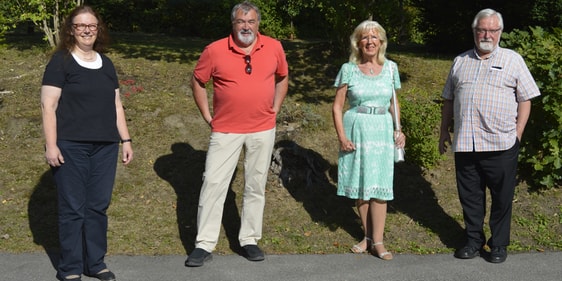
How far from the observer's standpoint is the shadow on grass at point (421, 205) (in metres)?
6.21

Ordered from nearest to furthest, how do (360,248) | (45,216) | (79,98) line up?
(79,98), (360,248), (45,216)

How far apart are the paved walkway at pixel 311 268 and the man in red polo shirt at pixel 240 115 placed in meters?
0.16

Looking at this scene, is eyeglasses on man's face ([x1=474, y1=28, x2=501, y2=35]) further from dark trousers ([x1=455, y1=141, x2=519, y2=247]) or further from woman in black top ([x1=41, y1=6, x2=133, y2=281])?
woman in black top ([x1=41, y1=6, x2=133, y2=281])

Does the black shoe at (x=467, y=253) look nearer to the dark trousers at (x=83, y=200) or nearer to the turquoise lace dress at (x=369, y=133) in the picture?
the turquoise lace dress at (x=369, y=133)

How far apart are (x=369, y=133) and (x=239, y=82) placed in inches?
43.2

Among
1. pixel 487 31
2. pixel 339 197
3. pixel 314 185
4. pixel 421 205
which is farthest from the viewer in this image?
pixel 314 185

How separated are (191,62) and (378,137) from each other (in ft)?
18.0

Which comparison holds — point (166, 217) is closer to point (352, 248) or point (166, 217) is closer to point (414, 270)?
point (352, 248)

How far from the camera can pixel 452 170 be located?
7.43 metres

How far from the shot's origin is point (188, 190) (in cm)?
684

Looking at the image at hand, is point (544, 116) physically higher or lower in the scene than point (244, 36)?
lower

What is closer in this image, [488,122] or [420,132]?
[488,122]

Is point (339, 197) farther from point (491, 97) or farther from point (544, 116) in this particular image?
point (544, 116)

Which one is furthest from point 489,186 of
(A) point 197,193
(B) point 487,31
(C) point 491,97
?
(A) point 197,193
